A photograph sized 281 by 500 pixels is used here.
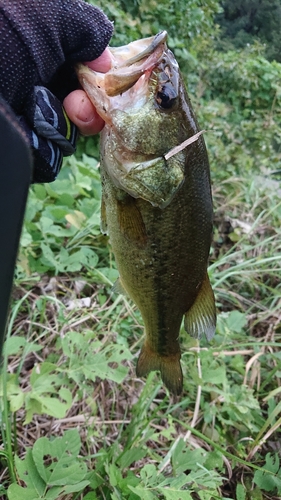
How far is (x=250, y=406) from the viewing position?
1.96 m

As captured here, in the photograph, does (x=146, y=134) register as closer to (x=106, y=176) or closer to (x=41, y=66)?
(x=106, y=176)

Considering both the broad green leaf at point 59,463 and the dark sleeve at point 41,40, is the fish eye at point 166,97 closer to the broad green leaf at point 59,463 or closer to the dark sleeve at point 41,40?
the dark sleeve at point 41,40

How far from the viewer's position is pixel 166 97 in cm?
121

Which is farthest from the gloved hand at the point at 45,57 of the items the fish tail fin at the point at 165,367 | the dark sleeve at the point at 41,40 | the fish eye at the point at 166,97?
the fish tail fin at the point at 165,367

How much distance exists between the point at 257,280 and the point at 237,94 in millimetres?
6825

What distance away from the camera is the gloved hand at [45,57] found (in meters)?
1.04

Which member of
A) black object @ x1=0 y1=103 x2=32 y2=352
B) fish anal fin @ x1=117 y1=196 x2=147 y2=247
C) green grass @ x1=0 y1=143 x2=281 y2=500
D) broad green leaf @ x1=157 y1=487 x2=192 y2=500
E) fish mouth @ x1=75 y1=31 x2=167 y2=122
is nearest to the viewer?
black object @ x1=0 y1=103 x2=32 y2=352

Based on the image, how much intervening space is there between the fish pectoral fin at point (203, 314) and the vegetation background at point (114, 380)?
15.3 inches

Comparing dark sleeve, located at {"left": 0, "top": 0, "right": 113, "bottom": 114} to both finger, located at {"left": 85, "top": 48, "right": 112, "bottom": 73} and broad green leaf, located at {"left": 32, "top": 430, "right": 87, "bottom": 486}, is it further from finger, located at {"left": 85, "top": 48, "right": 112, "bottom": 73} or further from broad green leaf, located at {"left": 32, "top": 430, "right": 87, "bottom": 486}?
broad green leaf, located at {"left": 32, "top": 430, "right": 87, "bottom": 486}

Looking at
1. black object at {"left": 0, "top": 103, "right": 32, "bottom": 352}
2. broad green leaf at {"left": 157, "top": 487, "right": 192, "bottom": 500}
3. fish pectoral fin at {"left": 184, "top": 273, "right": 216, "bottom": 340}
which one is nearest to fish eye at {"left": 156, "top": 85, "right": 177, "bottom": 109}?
fish pectoral fin at {"left": 184, "top": 273, "right": 216, "bottom": 340}

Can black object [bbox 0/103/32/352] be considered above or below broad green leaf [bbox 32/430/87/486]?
above

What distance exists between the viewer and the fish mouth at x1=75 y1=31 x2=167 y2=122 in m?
1.16

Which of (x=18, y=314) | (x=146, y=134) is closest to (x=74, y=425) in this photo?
(x=18, y=314)

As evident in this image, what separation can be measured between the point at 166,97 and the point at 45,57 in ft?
1.14
